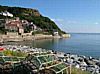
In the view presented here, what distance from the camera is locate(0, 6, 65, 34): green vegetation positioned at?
5182 inches

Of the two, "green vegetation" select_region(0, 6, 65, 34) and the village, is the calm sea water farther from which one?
"green vegetation" select_region(0, 6, 65, 34)

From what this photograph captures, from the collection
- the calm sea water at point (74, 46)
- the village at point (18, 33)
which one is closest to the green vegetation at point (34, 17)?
the village at point (18, 33)

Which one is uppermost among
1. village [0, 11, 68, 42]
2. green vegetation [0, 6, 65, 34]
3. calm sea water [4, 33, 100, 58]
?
green vegetation [0, 6, 65, 34]

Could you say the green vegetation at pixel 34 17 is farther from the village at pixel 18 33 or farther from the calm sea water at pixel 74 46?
the calm sea water at pixel 74 46

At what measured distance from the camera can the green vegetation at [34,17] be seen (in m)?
132

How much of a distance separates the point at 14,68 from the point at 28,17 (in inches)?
5279

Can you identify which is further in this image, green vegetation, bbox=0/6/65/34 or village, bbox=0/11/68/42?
green vegetation, bbox=0/6/65/34

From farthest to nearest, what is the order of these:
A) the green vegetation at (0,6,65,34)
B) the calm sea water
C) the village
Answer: the green vegetation at (0,6,65,34) < the village < the calm sea water

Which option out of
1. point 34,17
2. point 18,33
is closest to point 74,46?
point 18,33

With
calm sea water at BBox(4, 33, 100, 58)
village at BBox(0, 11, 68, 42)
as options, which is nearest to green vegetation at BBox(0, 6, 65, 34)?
village at BBox(0, 11, 68, 42)

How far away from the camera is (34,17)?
5792 inches

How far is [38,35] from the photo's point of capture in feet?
357

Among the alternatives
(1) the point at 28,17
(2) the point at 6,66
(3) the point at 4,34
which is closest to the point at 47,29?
(1) the point at 28,17

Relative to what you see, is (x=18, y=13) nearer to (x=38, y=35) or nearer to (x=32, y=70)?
(x=38, y=35)
